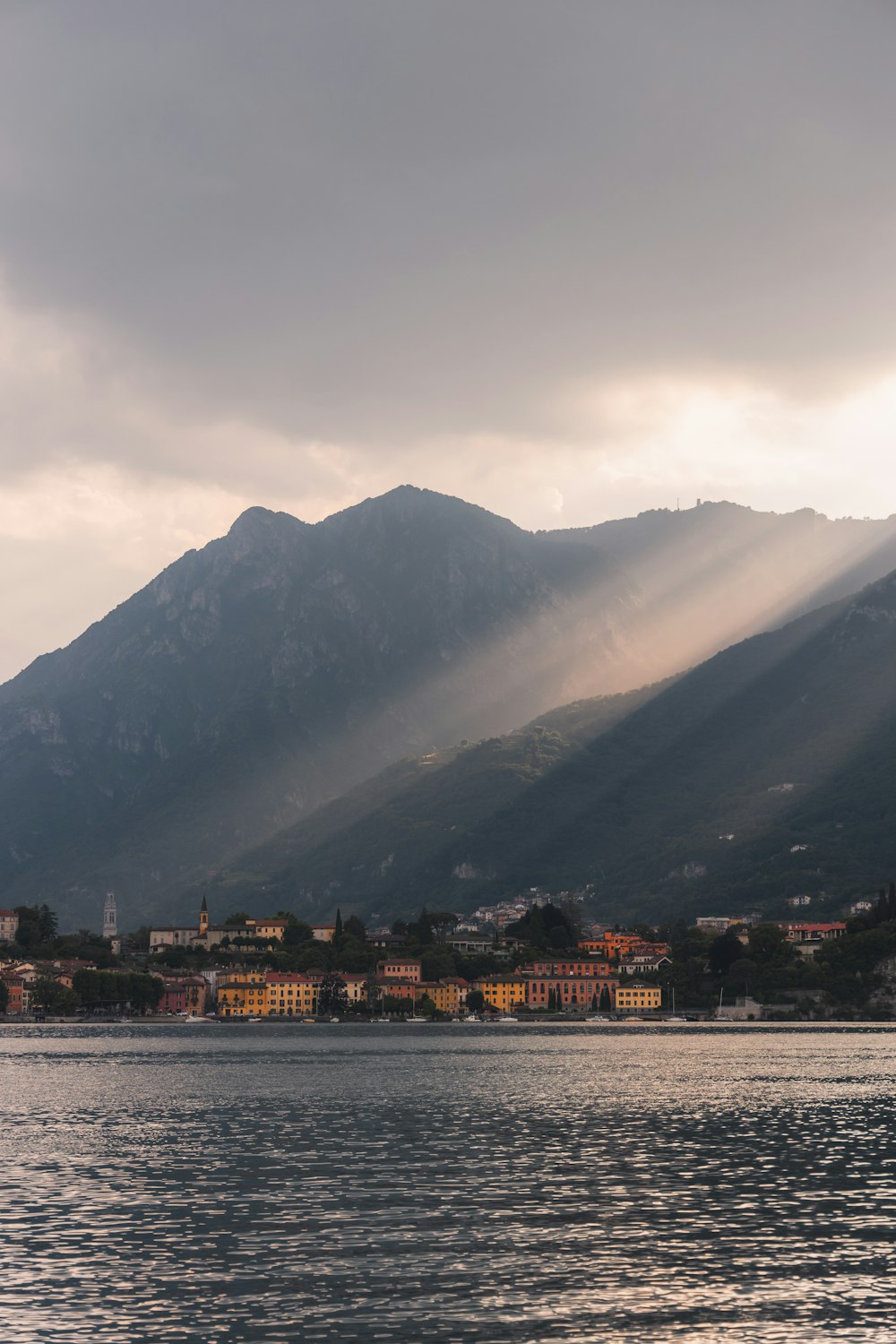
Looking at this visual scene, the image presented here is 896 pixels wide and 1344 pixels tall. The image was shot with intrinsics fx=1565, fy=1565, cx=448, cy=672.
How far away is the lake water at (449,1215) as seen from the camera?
37031 millimetres

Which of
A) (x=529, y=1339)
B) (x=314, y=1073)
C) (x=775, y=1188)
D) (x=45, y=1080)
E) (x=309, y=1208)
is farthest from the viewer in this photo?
(x=314, y=1073)

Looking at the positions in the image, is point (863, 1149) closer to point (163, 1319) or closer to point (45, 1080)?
point (163, 1319)

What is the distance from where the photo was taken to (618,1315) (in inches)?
1458

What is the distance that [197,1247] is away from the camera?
1791 inches

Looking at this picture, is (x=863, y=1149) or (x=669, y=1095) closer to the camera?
(x=863, y=1149)

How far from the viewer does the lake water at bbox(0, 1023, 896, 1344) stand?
37.0m

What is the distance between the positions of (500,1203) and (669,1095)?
4919 cm

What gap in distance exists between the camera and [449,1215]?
50.6 m

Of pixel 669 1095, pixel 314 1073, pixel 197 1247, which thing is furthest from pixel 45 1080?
pixel 197 1247

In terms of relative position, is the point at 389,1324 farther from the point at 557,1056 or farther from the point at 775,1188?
the point at 557,1056

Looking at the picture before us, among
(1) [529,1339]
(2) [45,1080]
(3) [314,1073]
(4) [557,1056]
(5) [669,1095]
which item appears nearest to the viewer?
(1) [529,1339]

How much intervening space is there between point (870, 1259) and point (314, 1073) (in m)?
86.7

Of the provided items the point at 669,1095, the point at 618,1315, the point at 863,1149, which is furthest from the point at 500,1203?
the point at 669,1095

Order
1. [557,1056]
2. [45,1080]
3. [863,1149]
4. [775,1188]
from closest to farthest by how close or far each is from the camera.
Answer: [775,1188]
[863,1149]
[45,1080]
[557,1056]
